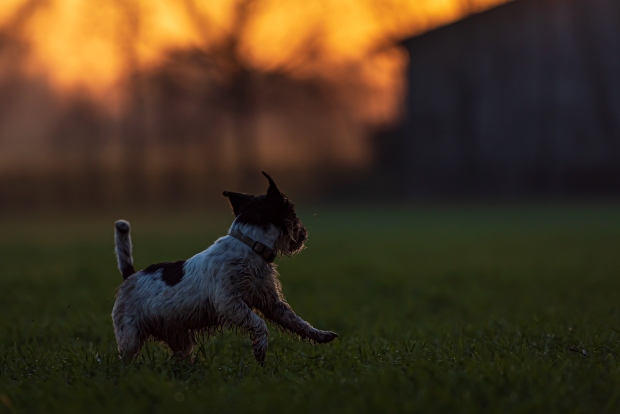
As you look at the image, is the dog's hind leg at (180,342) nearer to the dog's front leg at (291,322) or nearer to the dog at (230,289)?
the dog at (230,289)

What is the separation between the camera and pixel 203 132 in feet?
122

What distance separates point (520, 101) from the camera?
32.9 meters

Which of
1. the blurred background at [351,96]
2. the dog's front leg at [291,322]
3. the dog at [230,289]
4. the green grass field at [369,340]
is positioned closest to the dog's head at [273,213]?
the dog at [230,289]

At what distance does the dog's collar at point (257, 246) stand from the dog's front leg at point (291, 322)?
31cm

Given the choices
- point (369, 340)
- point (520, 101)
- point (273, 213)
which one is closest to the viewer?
point (273, 213)

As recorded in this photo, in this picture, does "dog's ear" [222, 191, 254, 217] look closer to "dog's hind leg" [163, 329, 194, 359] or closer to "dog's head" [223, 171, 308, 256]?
"dog's head" [223, 171, 308, 256]

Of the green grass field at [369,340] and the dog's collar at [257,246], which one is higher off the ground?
the dog's collar at [257,246]

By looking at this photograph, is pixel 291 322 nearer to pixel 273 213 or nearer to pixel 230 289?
pixel 230 289

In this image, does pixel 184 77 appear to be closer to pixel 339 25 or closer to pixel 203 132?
pixel 203 132

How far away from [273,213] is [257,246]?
0.72 ft

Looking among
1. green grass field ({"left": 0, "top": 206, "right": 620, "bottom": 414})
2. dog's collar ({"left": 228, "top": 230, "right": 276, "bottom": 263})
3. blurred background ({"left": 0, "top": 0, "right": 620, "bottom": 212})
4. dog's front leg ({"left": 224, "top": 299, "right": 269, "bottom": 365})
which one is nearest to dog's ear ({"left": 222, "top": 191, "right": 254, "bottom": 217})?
dog's collar ({"left": 228, "top": 230, "right": 276, "bottom": 263})

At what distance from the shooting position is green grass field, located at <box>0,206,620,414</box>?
3.60 m

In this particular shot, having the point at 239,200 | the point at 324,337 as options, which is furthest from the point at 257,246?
the point at 324,337

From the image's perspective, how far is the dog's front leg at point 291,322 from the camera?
14.7 feet
